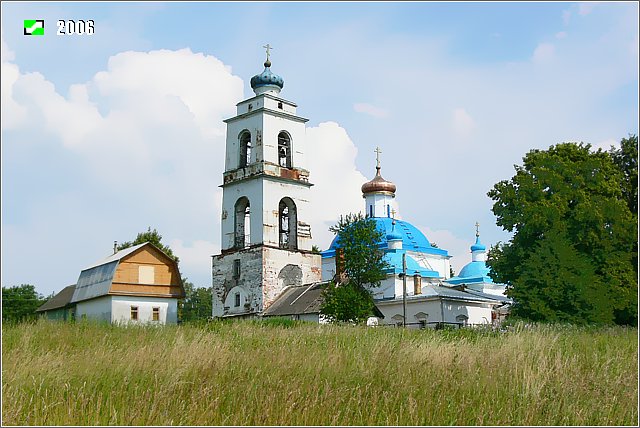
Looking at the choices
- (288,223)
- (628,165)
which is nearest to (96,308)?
(288,223)

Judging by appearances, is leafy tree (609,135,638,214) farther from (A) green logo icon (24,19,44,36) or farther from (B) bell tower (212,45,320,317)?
(A) green logo icon (24,19,44,36)

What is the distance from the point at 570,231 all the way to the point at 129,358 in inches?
883

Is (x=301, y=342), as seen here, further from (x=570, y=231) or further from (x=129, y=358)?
(x=570, y=231)

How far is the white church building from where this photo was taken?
3894 centimetres

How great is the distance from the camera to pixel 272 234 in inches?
1550

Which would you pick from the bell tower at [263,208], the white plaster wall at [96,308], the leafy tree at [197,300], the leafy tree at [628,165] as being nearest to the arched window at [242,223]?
the bell tower at [263,208]

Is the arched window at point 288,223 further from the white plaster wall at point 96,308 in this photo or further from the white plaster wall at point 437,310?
the white plaster wall at point 96,308

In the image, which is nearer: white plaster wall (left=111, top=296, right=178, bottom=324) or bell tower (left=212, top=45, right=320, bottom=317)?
white plaster wall (left=111, top=296, right=178, bottom=324)

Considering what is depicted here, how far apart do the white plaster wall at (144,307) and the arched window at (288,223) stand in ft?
25.1

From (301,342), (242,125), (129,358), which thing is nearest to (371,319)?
(242,125)

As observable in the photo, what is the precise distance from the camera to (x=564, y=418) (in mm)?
6719

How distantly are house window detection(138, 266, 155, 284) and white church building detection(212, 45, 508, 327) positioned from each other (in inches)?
243

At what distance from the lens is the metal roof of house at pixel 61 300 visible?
40938 millimetres

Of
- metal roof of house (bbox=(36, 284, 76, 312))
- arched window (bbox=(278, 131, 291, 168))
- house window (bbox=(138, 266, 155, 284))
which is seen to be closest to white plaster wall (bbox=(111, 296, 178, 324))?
house window (bbox=(138, 266, 155, 284))
